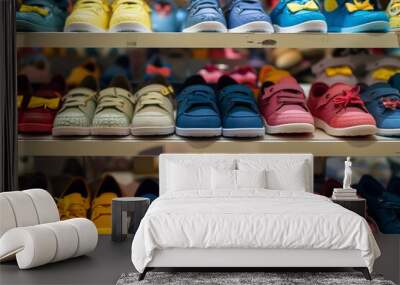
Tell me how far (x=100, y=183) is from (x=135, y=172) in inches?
10.9

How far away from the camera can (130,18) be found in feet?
16.4

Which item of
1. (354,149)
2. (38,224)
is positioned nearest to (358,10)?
(354,149)

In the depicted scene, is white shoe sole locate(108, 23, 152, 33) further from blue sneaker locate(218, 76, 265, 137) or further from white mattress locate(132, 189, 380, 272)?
white mattress locate(132, 189, 380, 272)

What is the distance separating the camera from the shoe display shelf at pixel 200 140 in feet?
16.1

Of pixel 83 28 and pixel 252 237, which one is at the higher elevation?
pixel 83 28

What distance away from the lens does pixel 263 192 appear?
14.0 ft

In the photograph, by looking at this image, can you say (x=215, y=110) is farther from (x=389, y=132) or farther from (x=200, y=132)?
(x=389, y=132)

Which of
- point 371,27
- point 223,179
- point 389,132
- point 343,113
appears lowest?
point 223,179

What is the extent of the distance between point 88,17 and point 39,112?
25.8 inches

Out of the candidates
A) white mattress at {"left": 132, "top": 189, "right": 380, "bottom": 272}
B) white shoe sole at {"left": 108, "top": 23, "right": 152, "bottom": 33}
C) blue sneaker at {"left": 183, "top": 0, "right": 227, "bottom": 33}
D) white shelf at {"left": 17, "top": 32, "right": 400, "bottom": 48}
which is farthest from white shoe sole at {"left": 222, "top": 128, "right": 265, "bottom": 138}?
white mattress at {"left": 132, "top": 189, "right": 380, "bottom": 272}

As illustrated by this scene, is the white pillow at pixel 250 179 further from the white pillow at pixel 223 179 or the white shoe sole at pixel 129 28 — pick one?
the white shoe sole at pixel 129 28

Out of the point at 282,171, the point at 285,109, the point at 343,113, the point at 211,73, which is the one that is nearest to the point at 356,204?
the point at 282,171

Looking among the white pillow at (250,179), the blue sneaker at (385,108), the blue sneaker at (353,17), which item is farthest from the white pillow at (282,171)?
the blue sneaker at (353,17)

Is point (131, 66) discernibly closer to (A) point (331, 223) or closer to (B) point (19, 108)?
(B) point (19, 108)
